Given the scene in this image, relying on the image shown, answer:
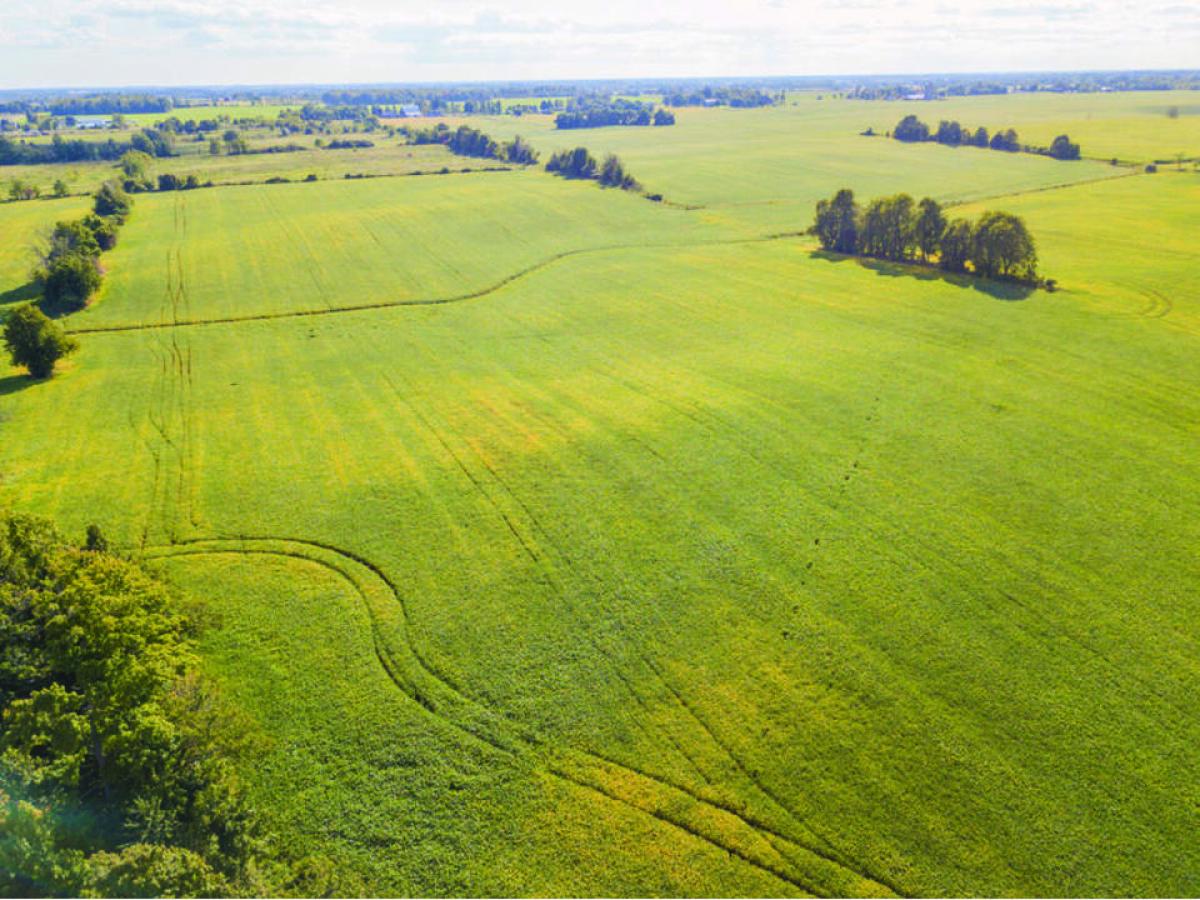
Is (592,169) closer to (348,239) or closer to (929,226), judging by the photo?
(348,239)

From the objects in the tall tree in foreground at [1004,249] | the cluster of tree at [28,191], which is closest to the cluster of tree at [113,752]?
the tall tree in foreground at [1004,249]

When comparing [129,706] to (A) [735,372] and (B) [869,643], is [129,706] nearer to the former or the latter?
(B) [869,643]

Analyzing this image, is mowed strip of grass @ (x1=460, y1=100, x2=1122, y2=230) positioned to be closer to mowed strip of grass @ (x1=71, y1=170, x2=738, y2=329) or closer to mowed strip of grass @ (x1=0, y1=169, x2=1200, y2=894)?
mowed strip of grass @ (x1=71, y1=170, x2=738, y2=329)

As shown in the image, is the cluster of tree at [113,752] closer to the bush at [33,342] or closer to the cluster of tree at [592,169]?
the bush at [33,342]

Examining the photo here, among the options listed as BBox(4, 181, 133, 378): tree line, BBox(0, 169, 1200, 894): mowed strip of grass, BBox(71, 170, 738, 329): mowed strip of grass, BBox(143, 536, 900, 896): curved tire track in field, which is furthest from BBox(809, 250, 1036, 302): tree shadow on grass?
BBox(4, 181, 133, 378): tree line

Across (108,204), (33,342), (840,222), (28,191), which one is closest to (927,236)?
(840,222)

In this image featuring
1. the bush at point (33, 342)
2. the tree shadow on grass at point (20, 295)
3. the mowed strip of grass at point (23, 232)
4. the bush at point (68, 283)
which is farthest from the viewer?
the mowed strip of grass at point (23, 232)

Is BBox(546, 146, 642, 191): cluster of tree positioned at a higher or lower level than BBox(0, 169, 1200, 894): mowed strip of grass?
higher

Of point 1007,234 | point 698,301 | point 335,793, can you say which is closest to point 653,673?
point 335,793
